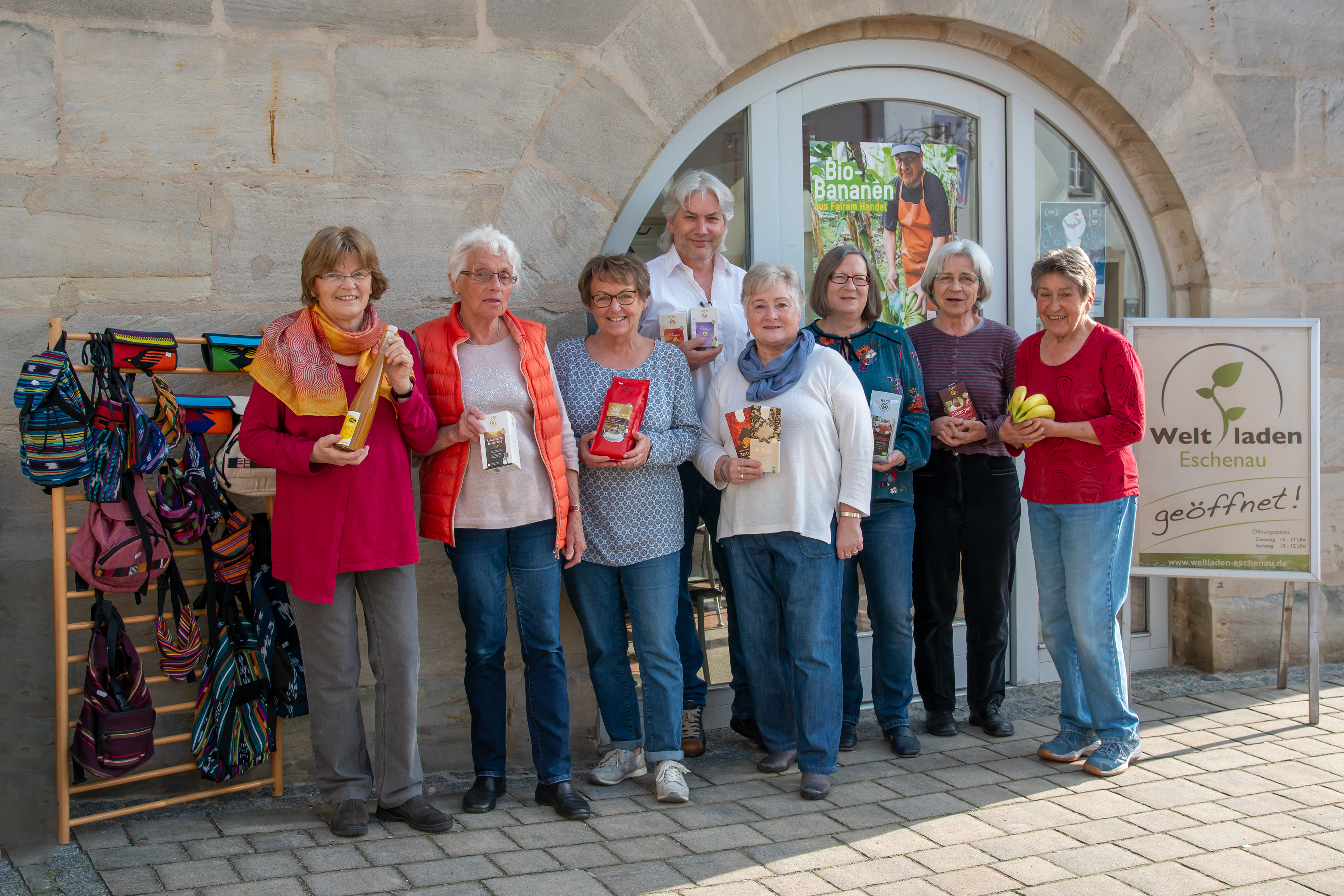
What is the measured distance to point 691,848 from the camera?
3.43 meters

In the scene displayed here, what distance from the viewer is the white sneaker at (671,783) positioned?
12.6 feet

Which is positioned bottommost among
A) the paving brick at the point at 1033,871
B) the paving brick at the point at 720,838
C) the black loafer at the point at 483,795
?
the paving brick at the point at 1033,871

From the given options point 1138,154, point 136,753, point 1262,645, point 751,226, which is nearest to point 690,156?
point 751,226

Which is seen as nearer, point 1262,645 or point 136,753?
point 136,753

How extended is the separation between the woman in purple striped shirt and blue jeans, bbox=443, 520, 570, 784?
1.60 meters

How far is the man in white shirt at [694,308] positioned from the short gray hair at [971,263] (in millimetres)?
783

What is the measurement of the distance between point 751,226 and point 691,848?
105 inches

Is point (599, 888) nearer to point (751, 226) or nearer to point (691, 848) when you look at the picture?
point (691, 848)

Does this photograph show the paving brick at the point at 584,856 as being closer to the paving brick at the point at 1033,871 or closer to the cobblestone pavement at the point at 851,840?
the cobblestone pavement at the point at 851,840

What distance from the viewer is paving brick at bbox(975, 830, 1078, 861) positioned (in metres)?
3.38

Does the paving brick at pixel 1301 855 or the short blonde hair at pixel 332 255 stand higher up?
the short blonde hair at pixel 332 255

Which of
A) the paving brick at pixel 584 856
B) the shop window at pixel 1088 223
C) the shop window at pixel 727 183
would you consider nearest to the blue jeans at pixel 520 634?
the paving brick at pixel 584 856

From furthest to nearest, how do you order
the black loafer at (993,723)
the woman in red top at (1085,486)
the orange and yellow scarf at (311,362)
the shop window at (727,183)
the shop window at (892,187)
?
the shop window at (892,187), the shop window at (727,183), the black loafer at (993,723), the woman in red top at (1085,486), the orange and yellow scarf at (311,362)

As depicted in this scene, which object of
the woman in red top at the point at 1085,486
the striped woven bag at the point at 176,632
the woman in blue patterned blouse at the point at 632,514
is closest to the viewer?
the striped woven bag at the point at 176,632
